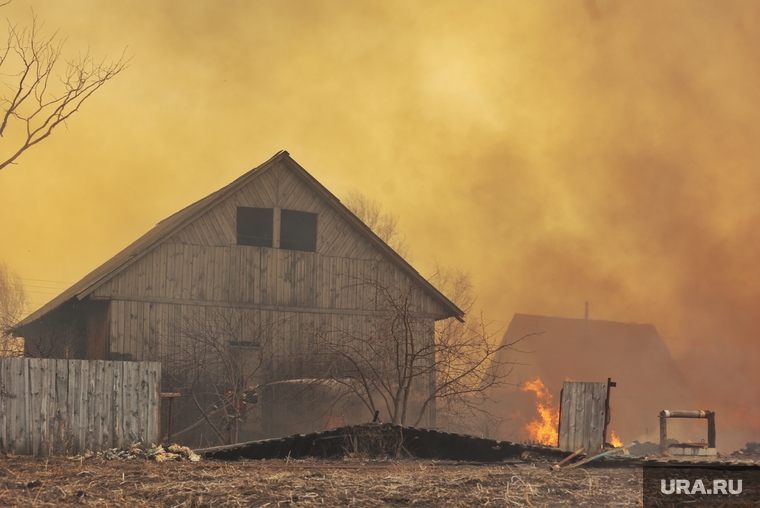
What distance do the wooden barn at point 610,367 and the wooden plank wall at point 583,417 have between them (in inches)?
1183

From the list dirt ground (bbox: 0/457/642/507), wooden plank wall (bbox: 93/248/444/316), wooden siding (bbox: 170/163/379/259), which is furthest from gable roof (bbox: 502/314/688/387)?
dirt ground (bbox: 0/457/642/507)

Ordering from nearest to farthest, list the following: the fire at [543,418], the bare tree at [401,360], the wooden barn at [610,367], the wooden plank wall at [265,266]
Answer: the bare tree at [401,360] < the wooden plank wall at [265,266] < the fire at [543,418] < the wooden barn at [610,367]

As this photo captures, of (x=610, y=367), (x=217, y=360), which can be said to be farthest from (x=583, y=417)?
(x=610, y=367)

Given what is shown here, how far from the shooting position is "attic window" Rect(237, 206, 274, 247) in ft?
74.8

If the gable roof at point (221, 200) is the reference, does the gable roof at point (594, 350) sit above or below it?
below

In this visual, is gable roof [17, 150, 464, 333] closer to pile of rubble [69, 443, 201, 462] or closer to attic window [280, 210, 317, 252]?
attic window [280, 210, 317, 252]

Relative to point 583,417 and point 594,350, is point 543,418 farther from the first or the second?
point 583,417

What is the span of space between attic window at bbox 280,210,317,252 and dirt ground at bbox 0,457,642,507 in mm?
11117

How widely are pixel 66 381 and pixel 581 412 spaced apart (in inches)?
376

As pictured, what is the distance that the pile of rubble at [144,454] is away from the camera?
531 inches

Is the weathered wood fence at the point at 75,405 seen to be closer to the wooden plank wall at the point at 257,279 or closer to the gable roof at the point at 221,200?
the gable roof at the point at 221,200

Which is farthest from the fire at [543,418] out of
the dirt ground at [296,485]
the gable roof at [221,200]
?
the dirt ground at [296,485]

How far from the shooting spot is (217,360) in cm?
2102

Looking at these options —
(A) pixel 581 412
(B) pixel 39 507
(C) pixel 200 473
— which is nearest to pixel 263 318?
(A) pixel 581 412
